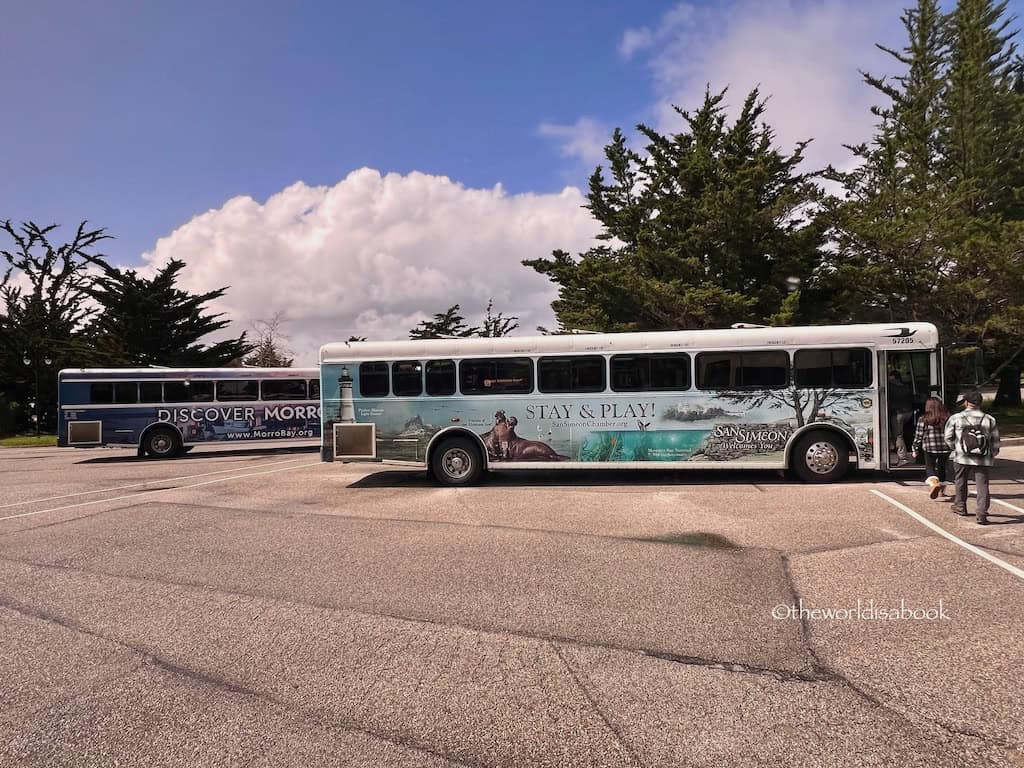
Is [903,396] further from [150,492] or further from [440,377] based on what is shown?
[150,492]

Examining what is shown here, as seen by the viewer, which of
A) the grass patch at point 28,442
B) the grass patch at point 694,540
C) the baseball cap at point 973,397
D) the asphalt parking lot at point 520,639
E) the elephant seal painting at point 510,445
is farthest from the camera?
the grass patch at point 28,442

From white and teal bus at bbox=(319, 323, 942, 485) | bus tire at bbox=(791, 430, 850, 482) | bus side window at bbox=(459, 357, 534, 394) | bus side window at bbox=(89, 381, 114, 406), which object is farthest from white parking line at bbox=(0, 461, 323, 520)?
bus tire at bbox=(791, 430, 850, 482)

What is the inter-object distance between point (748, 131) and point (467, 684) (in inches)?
927

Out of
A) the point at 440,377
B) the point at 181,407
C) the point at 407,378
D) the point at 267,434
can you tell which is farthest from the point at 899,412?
the point at 181,407

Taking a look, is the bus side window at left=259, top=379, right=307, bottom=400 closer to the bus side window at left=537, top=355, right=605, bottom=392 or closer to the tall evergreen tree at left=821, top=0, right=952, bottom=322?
the bus side window at left=537, top=355, right=605, bottom=392

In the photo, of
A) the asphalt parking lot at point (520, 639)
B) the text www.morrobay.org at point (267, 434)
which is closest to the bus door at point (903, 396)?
the asphalt parking lot at point (520, 639)

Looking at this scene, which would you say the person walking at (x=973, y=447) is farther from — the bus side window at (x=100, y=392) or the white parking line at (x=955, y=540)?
the bus side window at (x=100, y=392)

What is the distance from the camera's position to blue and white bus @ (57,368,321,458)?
→ 1773cm

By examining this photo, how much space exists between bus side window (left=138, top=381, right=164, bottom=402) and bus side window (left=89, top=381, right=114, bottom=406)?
2.61ft

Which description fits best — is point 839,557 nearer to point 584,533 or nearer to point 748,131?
point 584,533

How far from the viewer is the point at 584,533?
7145mm

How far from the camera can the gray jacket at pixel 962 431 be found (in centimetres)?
714

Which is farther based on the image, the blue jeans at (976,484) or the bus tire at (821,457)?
the bus tire at (821,457)

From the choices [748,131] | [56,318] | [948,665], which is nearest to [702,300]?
[748,131]
